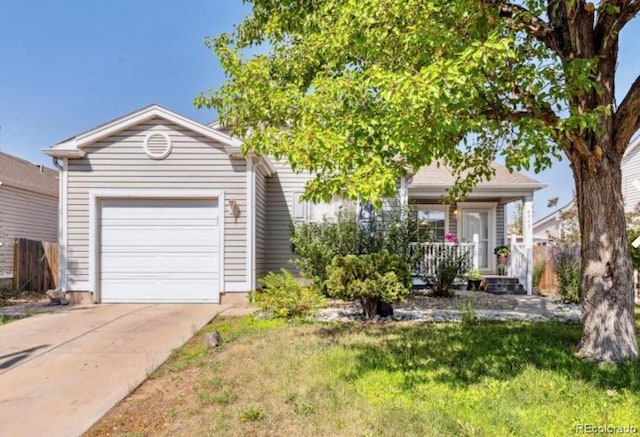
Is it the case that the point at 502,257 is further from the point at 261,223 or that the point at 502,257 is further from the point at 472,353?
the point at 472,353

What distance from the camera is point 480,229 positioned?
14.8 m

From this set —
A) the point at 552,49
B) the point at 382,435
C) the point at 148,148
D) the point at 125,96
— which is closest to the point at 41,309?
the point at 148,148

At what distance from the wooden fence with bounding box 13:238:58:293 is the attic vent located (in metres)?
5.25

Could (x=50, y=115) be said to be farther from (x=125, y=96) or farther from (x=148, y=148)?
(x=148, y=148)

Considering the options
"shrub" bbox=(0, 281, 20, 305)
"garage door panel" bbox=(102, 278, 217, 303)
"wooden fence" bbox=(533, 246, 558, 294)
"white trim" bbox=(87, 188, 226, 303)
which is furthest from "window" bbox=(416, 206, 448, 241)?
"shrub" bbox=(0, 281, 20, 305)

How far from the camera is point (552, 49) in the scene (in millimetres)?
4809

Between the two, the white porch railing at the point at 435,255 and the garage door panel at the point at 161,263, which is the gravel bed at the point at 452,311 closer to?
the white porch railing at the point at 435,255

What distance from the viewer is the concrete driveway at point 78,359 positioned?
3.46 meters

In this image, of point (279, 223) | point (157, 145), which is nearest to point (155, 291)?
point (157, 145)

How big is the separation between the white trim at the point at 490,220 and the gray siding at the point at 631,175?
5.79 m

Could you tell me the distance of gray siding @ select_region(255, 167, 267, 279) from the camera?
1000cm

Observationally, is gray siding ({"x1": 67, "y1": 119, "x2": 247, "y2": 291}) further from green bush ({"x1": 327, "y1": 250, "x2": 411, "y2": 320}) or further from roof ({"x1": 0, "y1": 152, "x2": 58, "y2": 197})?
roof ({"x1": 0, "y1": 152, "x2": 58, "y2": 197})

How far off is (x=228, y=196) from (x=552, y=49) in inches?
268

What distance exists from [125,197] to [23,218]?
801 centimetres
